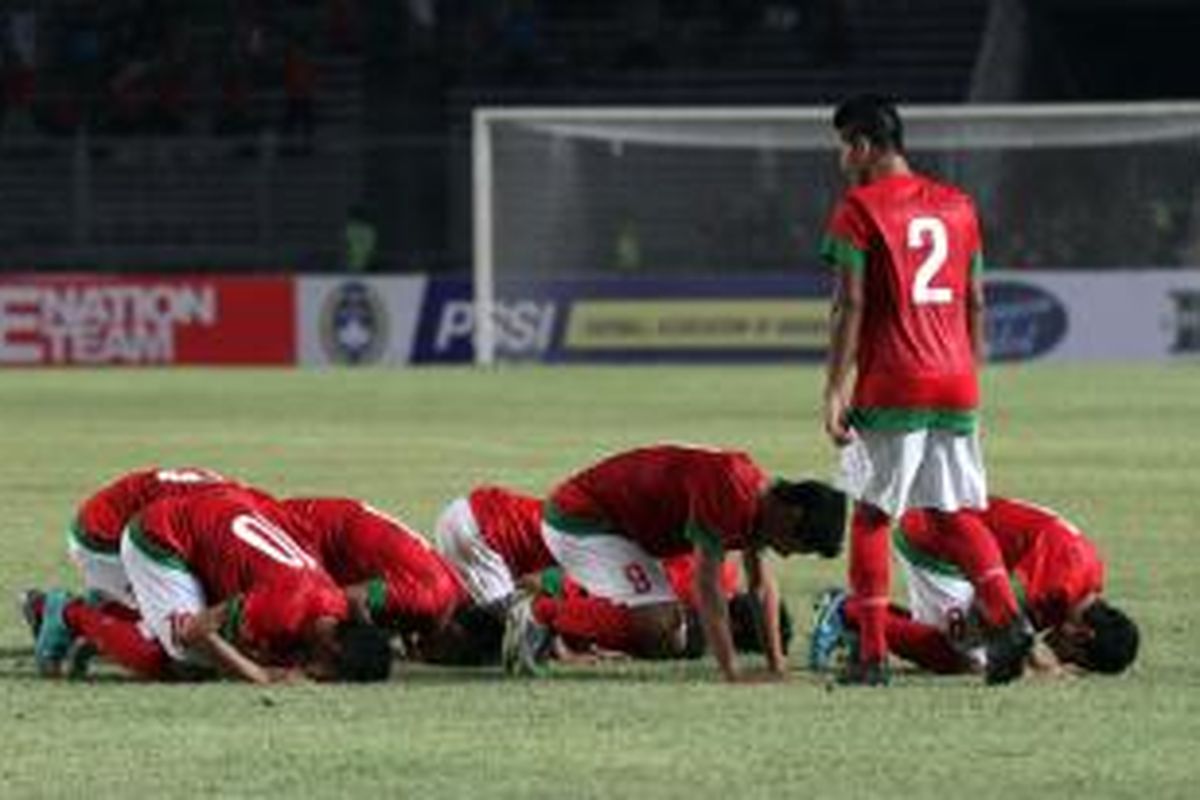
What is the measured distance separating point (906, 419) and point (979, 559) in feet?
1.71

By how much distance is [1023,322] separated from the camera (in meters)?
36.8

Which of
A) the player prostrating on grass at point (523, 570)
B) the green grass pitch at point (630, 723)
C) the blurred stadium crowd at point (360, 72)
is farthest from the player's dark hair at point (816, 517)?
the blurred stadium crowd at point (360, 72)

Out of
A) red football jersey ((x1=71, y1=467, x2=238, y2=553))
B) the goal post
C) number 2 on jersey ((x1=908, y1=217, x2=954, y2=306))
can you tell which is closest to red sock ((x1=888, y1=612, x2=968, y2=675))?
number 2 on jersey ((x1=908, y1=217, x2=954, y2=306))

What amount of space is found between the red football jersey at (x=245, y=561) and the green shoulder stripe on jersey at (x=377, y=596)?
24 centimetres

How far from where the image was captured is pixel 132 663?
39.1ft

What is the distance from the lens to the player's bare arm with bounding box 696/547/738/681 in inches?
451

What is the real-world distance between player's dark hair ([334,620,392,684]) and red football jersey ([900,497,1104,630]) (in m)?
1.82

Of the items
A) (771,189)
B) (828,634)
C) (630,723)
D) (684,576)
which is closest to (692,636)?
(684,576)

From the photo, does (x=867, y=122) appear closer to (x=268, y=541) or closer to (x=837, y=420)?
(x=837, y=420)

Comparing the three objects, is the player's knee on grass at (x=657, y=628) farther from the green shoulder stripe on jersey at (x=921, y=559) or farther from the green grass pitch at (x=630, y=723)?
the green shoulder stripe on jersey at (x=921, y=559)

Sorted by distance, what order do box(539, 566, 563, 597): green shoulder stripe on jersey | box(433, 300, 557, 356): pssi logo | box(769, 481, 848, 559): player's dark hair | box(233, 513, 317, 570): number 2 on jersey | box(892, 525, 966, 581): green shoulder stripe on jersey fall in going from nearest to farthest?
box(769, 481, 848, 559): player's dark hair, box(233, 513, 317, 570): number 2 on jersey, box(892, 525, 966, 581): green shoulder stripe on jersey, box(539, 566, 563, 597): green shoulder stripe on jersey, box(433, 300, 557, 356): pssi logo

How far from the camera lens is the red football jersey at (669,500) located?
1146cm

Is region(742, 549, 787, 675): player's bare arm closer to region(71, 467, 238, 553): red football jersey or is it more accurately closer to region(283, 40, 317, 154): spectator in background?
region(71, 467, 238, 553): red football jersey

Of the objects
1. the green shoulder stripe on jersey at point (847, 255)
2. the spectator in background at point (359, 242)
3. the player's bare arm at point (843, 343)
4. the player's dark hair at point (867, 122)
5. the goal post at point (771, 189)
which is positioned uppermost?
the player's dark hair at point (867, 122)
